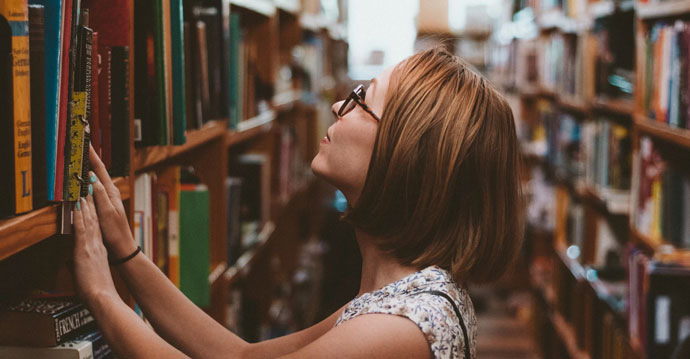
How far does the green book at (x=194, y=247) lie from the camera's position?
167cm

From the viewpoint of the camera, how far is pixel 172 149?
4.99 feet

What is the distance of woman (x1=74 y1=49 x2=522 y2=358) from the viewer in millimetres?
1069

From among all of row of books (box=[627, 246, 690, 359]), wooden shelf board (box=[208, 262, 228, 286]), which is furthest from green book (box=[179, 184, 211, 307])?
row of books (box=[627, 246, 690, 359])

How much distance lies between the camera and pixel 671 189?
2309 millimetres

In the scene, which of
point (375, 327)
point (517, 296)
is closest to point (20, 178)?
point (375, 327)

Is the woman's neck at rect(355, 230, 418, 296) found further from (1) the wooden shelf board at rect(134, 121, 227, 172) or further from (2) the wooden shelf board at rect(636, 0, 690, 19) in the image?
(2) the wooden shelf board at rect(636, 0, 690, 19)

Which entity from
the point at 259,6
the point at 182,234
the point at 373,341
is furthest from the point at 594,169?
the point at 373,341

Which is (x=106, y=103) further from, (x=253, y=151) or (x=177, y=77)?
(x=253, y=151)

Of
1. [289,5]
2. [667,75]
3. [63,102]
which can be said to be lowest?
[63,102]

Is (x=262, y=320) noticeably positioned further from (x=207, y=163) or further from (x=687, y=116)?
(x=687, y=116)

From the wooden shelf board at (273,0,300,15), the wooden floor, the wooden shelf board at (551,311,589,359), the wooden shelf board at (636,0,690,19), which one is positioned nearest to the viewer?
the wooden shelf board at (636,0,690,19)

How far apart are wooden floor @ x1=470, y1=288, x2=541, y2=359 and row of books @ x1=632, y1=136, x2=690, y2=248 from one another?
2.18 meters

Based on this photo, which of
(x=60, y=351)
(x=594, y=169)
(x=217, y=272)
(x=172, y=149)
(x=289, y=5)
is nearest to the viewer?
(x=60, y=351)

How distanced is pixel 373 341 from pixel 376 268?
261 millimetres
